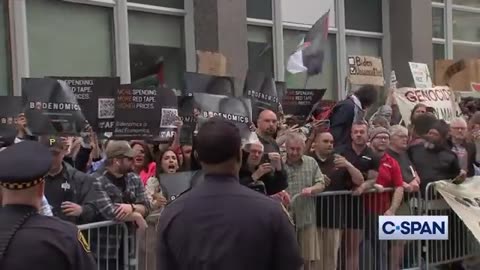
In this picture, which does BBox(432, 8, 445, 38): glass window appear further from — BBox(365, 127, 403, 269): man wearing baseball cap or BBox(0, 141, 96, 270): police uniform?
BBox(0, 141, 96, 270): police uniform

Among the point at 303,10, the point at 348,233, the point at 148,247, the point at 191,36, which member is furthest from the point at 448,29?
the point at 148,247

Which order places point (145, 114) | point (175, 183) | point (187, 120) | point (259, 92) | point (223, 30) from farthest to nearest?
point (223, 30), point (259, 92), point (187, 120), point (145, 114), point (175, 183)

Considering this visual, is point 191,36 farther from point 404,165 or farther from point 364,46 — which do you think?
point 404,165

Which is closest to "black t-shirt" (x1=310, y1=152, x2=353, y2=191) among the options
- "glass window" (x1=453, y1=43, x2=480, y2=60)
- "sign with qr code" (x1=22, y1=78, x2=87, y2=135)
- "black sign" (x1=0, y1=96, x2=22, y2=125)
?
"sign with qr code" (x1=22, y1=78, x2=87, y2=135)

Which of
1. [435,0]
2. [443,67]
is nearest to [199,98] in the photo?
[443,67]

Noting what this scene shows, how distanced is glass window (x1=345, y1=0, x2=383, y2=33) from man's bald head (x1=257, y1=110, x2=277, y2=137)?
955cm

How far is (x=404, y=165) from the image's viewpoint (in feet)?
30.3

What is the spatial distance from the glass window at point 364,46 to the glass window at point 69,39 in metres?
6.32

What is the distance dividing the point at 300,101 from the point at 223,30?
422 cm

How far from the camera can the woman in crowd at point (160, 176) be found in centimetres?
711

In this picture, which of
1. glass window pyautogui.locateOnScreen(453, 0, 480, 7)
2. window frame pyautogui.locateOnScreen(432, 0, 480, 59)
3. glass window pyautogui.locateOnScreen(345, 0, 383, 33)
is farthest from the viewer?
glass window pyautogui.locateOnScreen(453, 0, 480, 7)

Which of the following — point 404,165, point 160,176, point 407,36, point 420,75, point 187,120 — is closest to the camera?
point 160,176

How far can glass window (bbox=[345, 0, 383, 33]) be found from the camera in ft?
56.4

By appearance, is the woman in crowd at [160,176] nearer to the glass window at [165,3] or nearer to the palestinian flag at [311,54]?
the palestinian flag at [311,54]
